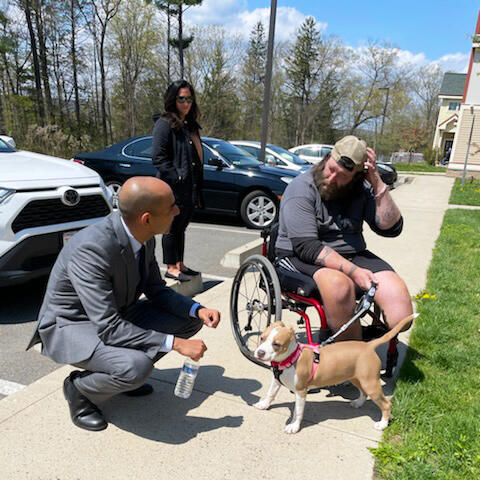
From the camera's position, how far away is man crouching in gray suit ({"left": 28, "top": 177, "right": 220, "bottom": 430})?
1.96 meters

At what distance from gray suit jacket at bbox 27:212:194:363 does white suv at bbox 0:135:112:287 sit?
134cm

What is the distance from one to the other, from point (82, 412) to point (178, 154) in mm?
2466

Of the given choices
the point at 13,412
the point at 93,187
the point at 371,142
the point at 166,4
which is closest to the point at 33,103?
the point at 166,4

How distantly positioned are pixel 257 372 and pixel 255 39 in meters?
48.5

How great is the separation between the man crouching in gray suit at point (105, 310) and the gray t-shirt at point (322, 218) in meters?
0.93

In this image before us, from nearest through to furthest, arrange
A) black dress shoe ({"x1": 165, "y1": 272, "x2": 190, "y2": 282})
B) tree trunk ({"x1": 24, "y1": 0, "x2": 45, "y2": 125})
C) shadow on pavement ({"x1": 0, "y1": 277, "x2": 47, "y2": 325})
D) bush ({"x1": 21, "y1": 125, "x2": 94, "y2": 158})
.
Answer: shadow on pavement ({"x1": 0, "y1": 277, "x2": 47, "y2": 325})
black dress shoe ({"x1": 165, "y1": 272, "x2": 190, "y2": 282})
bush ({"x1": 21, "y1": 125, "x2": 94, "y2": 158})
tree trunk ({"x1": 24, "y1": 0, "x2": 45, "y2": 125})

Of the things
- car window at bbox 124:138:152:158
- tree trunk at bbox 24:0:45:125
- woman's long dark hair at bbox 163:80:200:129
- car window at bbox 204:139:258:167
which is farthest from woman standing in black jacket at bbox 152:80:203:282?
tree trunk at bbox 24:0:45:125

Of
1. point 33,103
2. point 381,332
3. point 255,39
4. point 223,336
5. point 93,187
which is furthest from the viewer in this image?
point 255,39

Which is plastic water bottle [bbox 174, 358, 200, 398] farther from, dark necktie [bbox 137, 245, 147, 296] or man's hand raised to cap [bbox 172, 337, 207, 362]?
dark necktie [bbox 137, 245, 147, 296]

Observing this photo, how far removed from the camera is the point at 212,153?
7844 mm

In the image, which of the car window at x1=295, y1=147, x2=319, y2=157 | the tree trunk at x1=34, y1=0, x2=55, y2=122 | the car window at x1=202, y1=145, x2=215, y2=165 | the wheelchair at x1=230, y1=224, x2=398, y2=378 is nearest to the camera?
A: the wheelchair at x1=230, y1=224, x2=398, y2=378

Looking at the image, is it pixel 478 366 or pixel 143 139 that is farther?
pixel 143 139

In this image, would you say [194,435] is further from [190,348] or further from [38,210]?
[38,210]

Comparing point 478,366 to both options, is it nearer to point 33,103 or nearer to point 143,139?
point 143,139
